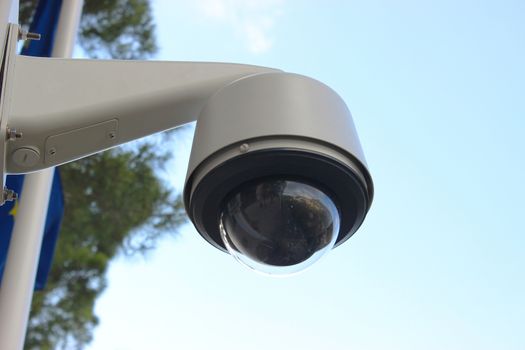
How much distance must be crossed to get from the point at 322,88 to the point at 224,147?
12 cm

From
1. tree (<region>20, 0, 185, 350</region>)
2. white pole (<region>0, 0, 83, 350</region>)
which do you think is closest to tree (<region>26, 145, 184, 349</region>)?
tree (<region>20, 0, 185, 350</region>)

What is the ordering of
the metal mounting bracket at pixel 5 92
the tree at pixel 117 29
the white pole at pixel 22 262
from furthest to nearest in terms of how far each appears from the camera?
the tree at pixel 117 29
the white pole at pixel 22 262
the metal mounting bracket at pixel 5 92

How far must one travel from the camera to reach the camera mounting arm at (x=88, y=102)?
60 centimetres

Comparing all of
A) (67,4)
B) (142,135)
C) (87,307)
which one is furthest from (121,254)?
(142,135)

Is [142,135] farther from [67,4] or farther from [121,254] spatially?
[121,254]

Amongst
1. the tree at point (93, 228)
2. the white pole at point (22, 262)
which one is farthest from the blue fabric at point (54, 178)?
the tree at point (93, 228)

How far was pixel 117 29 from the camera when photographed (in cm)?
495

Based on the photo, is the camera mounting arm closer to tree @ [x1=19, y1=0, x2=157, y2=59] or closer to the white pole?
the white pole

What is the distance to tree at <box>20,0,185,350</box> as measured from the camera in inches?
186

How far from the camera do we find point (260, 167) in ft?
1.90

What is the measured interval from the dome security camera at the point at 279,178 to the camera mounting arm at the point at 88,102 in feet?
0.20

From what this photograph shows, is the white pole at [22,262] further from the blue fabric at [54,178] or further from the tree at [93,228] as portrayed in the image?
the tree at [93,228]

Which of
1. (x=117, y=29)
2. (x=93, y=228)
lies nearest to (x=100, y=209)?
(x=93, y=228)

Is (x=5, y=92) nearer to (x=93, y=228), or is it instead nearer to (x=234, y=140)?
(x=234, y=140)
